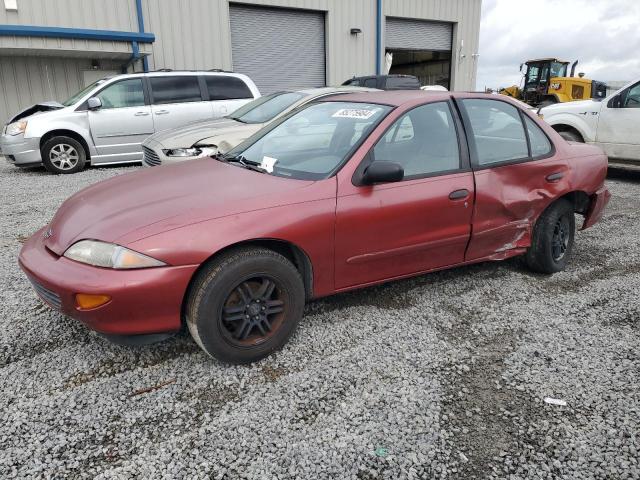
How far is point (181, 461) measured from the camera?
6.93 ft

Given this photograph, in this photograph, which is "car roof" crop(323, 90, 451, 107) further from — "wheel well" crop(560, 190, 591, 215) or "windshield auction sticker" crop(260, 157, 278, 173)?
"wheel well" crop(560, 190, 591, 215)

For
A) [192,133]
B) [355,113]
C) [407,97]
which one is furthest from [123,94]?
[407,97]

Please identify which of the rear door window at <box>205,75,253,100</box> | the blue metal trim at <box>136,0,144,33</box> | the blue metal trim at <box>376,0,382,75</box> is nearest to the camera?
the rear door window at <box>205,75,253,100</box>

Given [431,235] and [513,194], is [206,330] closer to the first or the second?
[431,235]

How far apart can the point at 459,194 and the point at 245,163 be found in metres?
1.48

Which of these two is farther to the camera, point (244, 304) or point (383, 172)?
point (383, 172)

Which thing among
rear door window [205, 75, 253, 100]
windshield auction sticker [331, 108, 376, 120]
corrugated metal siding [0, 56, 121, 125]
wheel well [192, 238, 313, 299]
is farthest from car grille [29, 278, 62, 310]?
corrugated metal siding [0, 56, 121, 125]

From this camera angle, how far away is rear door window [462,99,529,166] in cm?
365

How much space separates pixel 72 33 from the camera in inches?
452

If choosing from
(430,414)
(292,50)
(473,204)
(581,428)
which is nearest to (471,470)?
(430,414)

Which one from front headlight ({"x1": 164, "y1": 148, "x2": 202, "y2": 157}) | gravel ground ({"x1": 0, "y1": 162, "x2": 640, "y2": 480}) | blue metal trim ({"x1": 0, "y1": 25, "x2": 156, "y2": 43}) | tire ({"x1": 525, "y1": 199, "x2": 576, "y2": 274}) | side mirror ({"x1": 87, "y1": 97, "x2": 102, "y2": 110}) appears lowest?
gravel ground ({"x1": 0, "y1": 162, "x2": 640, "y2": 480})

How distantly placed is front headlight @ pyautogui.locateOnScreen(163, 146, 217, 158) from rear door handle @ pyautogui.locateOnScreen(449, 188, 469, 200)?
389 centimetres

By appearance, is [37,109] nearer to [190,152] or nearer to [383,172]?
[190,152]

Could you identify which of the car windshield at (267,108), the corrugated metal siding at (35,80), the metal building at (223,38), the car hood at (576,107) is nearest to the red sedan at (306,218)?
the car windshield at (267,108)
